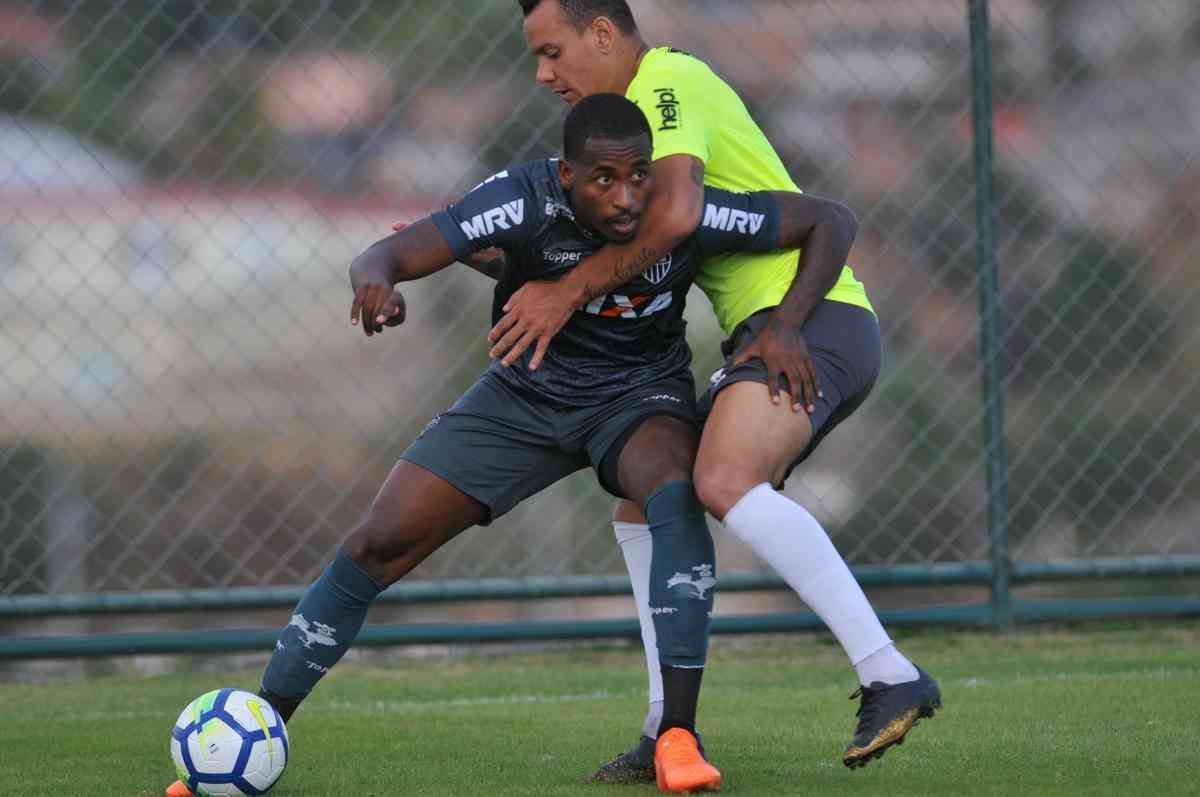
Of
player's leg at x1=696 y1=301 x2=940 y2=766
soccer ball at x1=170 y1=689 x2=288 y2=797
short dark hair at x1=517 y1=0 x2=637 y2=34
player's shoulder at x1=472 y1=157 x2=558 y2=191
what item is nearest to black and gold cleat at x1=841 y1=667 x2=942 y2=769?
player's leg at x1=696 y1=301 x2=940 y2=766

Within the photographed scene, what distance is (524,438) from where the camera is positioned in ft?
13.3

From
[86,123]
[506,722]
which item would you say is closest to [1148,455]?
[506,722]

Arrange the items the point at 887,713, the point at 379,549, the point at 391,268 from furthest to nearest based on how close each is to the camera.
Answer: the point at 379,549 < the point at 391,268 < the point at 887,713

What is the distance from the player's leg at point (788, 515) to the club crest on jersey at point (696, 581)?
113mm

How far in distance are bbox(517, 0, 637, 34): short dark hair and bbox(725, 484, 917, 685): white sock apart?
119 cm

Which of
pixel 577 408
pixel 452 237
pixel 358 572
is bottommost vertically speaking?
pixel 358 572

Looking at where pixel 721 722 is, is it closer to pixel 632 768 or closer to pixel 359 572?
pixel 632 768

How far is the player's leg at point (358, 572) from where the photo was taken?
3.95 meters

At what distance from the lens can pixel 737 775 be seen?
12.8 ft

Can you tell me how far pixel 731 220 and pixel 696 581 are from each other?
80cm

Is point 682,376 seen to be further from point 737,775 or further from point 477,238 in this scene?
point 737,775

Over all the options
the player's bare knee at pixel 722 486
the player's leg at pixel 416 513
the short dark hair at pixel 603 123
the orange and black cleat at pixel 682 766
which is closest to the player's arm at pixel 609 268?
the short dark hair at pixel 603 123

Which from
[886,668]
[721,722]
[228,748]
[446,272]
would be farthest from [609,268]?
[446,272]

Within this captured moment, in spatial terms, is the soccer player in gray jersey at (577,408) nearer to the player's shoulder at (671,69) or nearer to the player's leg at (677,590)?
the player's leg at (677,590)
